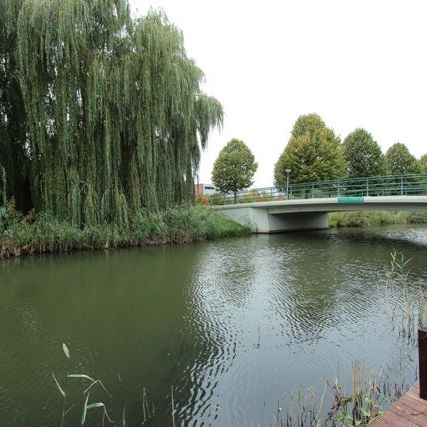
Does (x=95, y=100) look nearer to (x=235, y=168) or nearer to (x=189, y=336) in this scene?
(x=189, y=336)

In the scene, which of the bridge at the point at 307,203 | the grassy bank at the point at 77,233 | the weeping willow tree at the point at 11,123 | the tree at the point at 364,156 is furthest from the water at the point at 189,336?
the tree at the point at 364,156

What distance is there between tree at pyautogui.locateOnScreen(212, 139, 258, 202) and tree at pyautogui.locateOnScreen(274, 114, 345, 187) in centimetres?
431

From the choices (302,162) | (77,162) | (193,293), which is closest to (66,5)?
(77,162)

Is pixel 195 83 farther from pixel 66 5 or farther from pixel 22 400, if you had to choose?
pixel 22 400

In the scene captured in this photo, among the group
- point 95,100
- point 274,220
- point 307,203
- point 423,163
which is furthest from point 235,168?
point 423,163

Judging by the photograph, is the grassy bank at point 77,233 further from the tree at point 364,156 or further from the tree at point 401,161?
the tree at point 401,161

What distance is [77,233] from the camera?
12219mm

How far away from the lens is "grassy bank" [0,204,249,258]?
11.7 m

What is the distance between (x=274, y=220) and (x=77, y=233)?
13.7m

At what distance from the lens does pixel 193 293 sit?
7.28m

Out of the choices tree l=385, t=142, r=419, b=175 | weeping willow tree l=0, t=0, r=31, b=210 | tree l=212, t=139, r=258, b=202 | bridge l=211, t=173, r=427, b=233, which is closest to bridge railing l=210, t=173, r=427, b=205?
bridge l=211, t=173, r=427, b=233

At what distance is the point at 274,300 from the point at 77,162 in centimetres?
887

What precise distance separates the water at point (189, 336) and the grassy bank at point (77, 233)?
7.26 ft

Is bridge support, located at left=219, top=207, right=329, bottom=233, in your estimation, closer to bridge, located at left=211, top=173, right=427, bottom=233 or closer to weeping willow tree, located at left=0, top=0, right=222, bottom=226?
bridge, located at left=211, top=173, right=427, bottom=233
